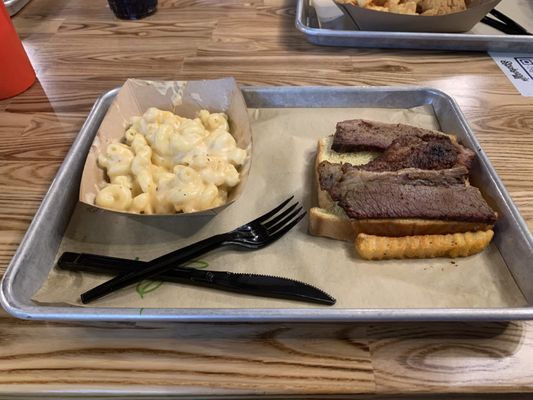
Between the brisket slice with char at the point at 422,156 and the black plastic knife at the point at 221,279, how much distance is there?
34cm

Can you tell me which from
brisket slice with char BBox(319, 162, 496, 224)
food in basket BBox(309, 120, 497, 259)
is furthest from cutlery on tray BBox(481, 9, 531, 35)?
brisket slice with char BBox(319, 162, 496, 224)

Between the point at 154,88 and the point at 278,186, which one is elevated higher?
the point at 154,88

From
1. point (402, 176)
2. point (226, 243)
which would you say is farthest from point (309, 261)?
point (402, 176)

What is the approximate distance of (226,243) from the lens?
81cm

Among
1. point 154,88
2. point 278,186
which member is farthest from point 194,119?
point 278,186

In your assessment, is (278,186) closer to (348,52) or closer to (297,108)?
(297,108)

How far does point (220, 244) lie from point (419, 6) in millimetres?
1122

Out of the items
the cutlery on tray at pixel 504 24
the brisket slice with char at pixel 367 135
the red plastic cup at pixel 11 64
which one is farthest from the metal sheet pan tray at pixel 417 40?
the red plastic cup at pixel 11 64

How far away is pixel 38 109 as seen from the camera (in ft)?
3.94

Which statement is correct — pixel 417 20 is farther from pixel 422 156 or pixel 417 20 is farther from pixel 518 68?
pixel 422 156

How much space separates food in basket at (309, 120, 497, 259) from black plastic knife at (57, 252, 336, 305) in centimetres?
15

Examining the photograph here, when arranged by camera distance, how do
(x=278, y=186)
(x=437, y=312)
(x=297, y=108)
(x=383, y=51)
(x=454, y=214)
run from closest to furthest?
(x=437, y=312)
(x=454, y=214)
(x=278, y=186)
(x=297, y=108)
(x=383, y=51)

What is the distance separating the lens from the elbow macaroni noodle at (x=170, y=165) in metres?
0.81

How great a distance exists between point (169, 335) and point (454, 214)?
1.84 ft
